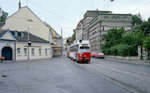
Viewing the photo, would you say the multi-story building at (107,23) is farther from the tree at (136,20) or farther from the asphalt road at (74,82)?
the asphalt road at (74,82)

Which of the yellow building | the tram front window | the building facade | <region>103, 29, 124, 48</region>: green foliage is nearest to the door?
the yellow building

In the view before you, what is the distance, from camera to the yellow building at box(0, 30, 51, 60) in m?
29.0

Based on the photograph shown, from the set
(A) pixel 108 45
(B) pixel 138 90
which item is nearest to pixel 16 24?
(A) pixel 108 45

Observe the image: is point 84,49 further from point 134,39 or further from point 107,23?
point 107,23

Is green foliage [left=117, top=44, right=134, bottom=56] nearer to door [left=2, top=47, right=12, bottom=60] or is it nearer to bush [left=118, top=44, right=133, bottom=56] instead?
bush [left=118, top=44, right=133, bottom=56]

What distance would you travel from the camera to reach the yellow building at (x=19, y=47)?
95.2ft

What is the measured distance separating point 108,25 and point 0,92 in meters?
54.9

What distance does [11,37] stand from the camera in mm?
30266

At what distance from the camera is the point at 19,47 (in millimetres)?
32312

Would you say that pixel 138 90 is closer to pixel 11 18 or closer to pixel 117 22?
pixel 11 18

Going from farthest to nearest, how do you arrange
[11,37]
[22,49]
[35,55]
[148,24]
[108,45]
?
[148,24] < [108,45] < [35,55] < [22,49] < [11,37]

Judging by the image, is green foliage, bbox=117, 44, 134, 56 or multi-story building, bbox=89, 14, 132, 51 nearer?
green foliage, bbox=117, 44, 134, 56

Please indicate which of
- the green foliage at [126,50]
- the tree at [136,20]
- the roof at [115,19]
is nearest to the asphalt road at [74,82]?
the green foliage at [126,50]

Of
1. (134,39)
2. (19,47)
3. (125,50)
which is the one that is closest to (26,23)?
(19,47)
